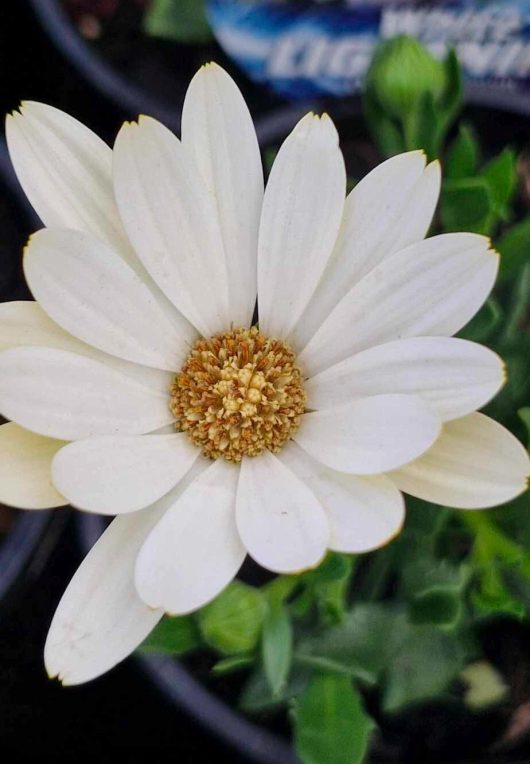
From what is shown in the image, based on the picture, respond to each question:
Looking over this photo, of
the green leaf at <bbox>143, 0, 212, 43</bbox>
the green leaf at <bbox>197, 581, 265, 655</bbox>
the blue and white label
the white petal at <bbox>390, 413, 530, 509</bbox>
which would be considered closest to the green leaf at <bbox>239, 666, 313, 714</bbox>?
the green leaf at <bbox>197, 581, 265, 655</bbox>

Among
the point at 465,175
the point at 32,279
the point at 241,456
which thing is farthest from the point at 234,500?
the point at 465,175

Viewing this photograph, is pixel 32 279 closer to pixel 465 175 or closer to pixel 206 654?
pixel 465 175

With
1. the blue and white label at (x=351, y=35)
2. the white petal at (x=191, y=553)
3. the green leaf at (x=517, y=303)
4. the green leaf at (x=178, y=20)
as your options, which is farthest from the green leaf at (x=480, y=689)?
the green leaf at (x=178, y=20)

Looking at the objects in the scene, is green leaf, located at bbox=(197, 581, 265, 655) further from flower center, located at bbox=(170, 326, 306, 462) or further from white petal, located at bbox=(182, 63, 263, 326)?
white petal, located at bbox=(182, 63, 263, 326)

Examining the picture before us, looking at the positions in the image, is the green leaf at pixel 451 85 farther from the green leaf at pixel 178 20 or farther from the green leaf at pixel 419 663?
the green leaf at pixel 178 20

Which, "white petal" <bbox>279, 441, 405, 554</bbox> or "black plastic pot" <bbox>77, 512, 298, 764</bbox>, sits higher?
"white petal" <bbox>279, 441, 405, 554</bbox>
